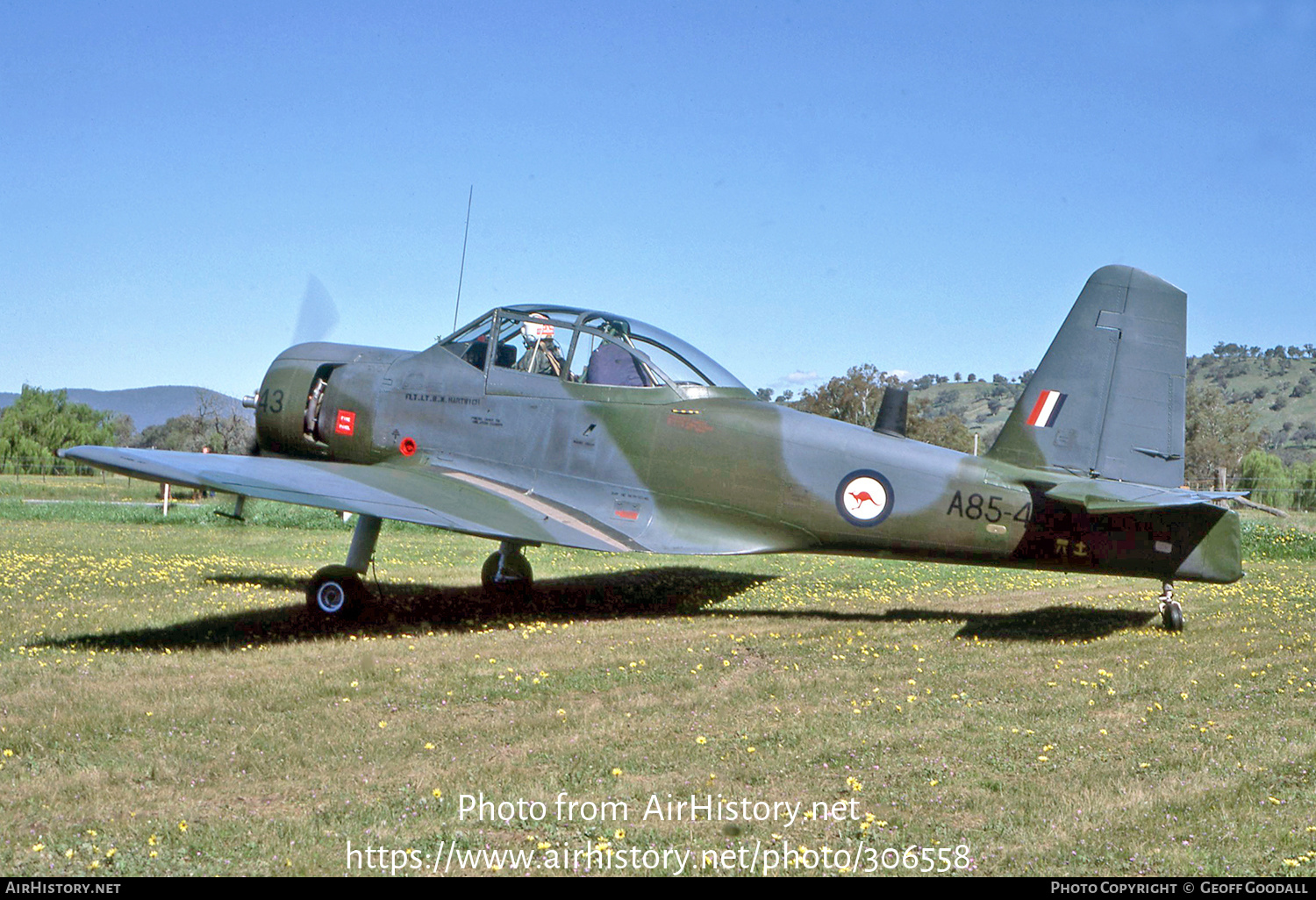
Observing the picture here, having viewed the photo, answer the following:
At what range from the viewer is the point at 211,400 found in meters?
52.2

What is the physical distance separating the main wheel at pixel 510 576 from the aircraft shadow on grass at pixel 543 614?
0.13m

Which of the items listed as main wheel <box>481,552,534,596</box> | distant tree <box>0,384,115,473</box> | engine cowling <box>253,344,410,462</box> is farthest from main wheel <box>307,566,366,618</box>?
distant tree <box>0,384,115,473</box>

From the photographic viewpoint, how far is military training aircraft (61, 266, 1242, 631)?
8727 mm

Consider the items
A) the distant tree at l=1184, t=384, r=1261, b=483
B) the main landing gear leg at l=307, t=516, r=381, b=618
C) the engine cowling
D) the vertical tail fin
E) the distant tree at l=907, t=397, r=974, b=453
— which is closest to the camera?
the vertical tail fin

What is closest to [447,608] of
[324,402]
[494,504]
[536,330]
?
[494,504]

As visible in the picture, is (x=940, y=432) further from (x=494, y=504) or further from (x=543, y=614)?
(x=494, y=504)

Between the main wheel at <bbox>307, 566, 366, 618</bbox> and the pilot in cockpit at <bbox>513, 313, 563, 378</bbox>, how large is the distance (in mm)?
Result: 2633

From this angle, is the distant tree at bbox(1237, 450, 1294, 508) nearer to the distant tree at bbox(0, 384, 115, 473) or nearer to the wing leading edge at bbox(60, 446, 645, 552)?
the wing leading edge at bbox(60, 446, 645, 552)

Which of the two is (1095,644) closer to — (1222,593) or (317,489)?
(1222,593)

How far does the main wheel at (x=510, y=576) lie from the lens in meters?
11.1

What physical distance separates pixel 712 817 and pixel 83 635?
6.54 meters

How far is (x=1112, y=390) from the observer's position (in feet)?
29.7

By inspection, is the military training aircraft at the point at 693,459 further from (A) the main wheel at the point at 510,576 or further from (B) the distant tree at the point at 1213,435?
(B) the distant tree at the point at 1213,435
